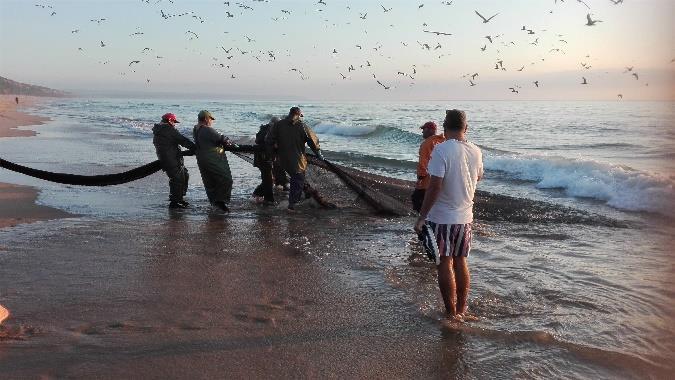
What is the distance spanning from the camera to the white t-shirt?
14.6 ft

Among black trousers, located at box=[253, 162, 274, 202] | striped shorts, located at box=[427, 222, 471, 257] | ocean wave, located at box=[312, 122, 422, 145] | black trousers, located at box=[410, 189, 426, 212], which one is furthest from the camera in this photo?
ocean wave, located at box=[312, 122, 422, 145]

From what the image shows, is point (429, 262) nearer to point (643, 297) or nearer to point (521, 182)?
point (643, 297)

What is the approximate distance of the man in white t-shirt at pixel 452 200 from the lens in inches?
175

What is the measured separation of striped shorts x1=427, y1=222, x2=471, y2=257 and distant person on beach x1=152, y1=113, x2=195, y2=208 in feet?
19.0

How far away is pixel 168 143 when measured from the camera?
9383 millimetres

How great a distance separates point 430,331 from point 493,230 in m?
4.42

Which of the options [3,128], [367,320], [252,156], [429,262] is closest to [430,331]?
[367,320]

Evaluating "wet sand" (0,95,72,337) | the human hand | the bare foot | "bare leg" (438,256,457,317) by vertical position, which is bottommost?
"wet sand" (0,95,72,337)

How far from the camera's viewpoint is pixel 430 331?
14.6ft

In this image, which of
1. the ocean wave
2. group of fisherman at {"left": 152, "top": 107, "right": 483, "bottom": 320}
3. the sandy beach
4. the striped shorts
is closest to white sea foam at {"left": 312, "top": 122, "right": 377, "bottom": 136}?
the ocean wave

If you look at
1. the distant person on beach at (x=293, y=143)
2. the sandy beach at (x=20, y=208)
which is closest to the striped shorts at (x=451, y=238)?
the distant person on beach at (x=293, y=143)

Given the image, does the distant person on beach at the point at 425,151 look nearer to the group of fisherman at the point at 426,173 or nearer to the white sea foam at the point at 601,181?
the group of fisherman at the point at 426,173

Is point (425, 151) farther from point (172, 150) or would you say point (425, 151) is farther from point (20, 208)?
point (20, 208)

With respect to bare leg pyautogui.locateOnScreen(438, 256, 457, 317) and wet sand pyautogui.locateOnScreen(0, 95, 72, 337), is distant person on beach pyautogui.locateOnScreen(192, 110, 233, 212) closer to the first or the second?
wet sand pyautogui.locateOnScreen(0, 95, 72, 337)
